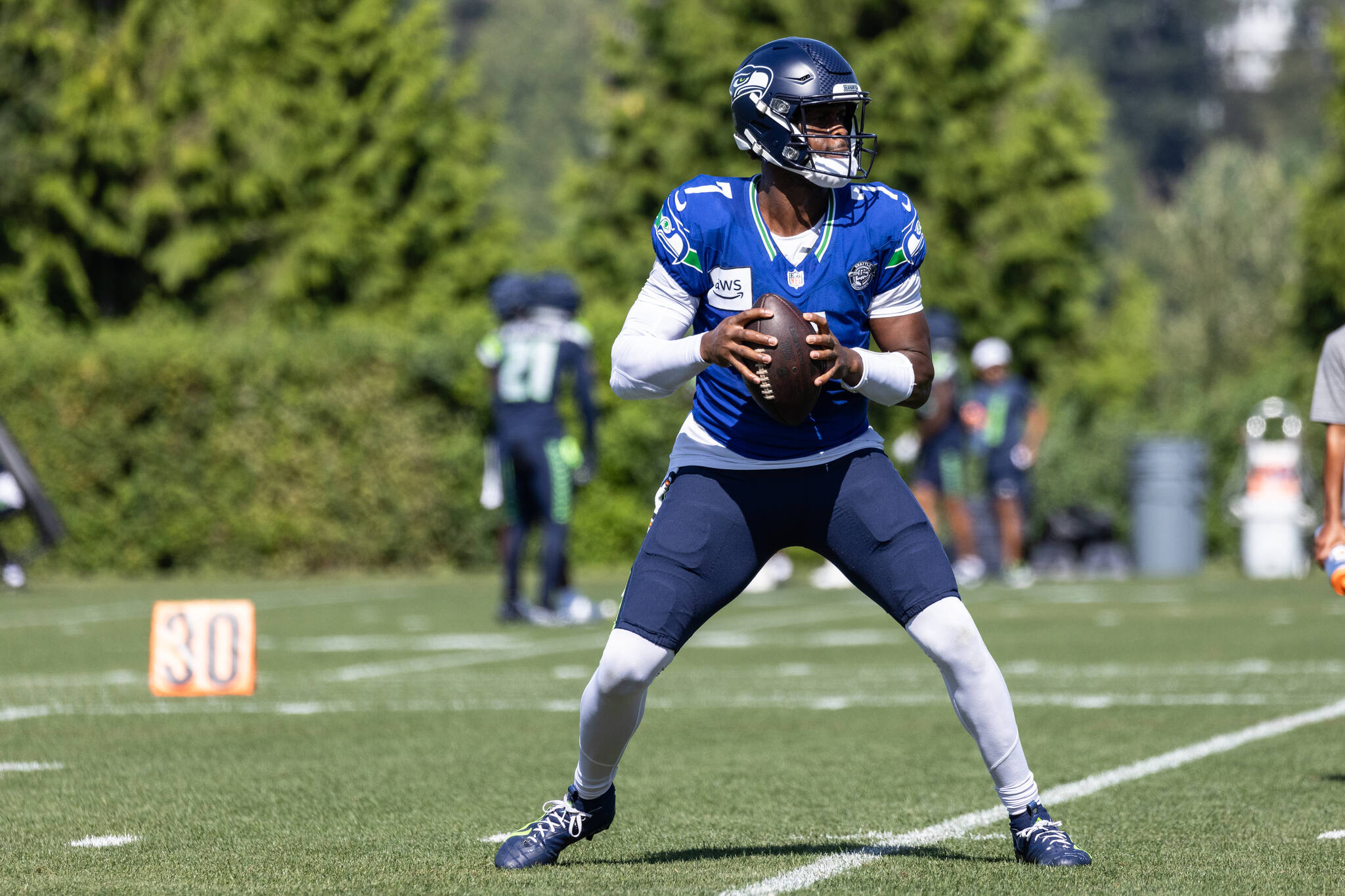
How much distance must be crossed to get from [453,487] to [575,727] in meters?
11.5

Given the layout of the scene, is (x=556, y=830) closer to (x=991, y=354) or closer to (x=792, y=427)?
(x=792, y=427)

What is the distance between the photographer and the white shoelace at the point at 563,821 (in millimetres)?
4828

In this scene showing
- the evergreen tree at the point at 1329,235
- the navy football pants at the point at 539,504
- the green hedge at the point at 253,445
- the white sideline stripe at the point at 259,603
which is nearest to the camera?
the navy football pants at the point at 539,504

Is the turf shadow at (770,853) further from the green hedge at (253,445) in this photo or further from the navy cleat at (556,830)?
the green hedge at (253,445)

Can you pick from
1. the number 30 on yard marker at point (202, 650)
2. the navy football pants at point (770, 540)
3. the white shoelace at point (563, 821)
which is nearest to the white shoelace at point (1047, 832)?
the navy football pants at point (770, 540)

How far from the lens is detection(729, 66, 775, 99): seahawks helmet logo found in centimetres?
471

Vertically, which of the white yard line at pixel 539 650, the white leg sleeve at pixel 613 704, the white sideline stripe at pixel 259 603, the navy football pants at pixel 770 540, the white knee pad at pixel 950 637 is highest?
the navy football pants at pixel 770 540

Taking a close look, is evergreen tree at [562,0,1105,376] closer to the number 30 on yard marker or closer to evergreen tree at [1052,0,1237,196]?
the number 30 on yard marker

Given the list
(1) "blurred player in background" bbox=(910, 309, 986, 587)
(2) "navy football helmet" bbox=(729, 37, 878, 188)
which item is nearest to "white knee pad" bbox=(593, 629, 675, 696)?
(2) "navy football helmet" bbox=(729, 37, 878, 188)

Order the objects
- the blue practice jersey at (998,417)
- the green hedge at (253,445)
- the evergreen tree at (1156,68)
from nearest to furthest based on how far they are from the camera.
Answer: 1. the blue practice jersey at (998,417)
2. the green hedge at (253,445)
3. the evergreen tree at (1156,68)

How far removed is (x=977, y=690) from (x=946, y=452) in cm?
1246

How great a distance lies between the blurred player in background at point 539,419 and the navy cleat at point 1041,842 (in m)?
8.37

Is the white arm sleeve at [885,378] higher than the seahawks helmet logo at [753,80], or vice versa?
the seahawks helmet logo at [753,80]

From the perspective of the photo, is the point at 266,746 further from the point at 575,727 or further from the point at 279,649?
the point at 279,649
